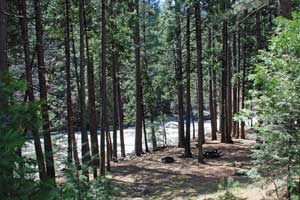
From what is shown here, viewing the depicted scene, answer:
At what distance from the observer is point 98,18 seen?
653 inches

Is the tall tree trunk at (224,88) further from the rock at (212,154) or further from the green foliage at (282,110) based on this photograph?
the green foliage at (282,110)

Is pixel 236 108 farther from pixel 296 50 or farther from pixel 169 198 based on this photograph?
pixel 296 50

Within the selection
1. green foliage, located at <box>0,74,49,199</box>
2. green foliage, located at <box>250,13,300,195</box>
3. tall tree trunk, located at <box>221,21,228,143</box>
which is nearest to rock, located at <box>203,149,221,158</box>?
tall tree trunk, located at <box>221,21,228,143</box>

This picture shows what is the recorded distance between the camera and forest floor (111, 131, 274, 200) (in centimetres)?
1062

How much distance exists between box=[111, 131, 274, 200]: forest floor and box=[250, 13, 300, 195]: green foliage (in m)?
2.22

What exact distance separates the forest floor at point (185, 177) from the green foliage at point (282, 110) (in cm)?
222

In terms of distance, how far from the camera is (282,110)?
5969 mm

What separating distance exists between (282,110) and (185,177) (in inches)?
337

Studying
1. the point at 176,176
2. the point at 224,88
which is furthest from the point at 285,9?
the point at 224,88

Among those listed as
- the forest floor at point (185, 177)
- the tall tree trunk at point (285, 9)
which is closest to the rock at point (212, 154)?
the forest floor at point (185, 177)

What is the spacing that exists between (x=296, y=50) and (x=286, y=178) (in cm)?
206

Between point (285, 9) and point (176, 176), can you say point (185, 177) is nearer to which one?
point (176, 176)

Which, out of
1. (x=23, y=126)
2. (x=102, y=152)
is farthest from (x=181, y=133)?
(x=23, y=126)

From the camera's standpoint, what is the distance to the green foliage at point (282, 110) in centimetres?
584
